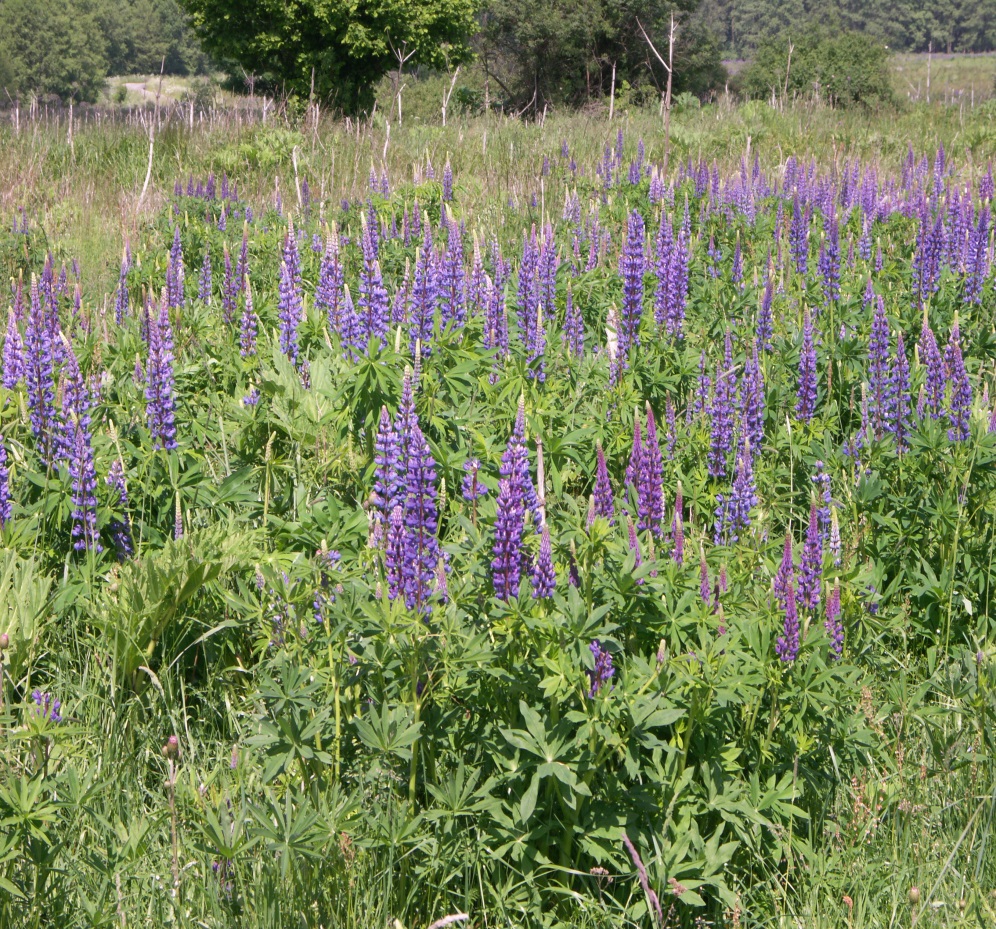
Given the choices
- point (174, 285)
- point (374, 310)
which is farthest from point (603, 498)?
point (174, 285)

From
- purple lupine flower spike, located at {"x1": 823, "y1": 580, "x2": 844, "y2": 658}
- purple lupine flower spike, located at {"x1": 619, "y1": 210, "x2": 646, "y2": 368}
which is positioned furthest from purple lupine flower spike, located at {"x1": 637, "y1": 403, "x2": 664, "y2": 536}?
purple lupine flower spike, located at {"x1": 619, "y1": 210, "x2": 646, "y2": 368}

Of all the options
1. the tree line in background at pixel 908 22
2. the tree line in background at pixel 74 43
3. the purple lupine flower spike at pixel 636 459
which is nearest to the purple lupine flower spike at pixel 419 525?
the purple lupine flower spike at pixel 636 459

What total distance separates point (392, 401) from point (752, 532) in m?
1.31

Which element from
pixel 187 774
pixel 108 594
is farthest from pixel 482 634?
pixel 108 594

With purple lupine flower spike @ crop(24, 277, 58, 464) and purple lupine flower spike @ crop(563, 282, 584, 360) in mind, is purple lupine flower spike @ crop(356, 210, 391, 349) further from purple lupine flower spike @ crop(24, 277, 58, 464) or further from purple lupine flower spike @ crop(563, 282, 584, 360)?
purple lupine flower spike @ crop(24, 277, 58, 464)

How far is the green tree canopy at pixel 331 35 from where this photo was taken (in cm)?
2731

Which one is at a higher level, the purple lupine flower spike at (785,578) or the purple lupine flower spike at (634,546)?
the purple lupine flower spike at (634,546)

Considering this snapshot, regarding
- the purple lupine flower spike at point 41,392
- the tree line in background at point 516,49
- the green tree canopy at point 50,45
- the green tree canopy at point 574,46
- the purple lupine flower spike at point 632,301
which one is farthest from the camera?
the green tree canopy at point 50,45

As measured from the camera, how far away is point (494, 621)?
90.0 inches

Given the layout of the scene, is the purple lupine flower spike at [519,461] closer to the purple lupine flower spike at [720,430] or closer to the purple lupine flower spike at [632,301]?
the purple lupine flower spike at [720,430]

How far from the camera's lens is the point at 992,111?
15.1 meters

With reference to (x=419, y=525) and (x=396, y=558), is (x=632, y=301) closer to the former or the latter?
(x=419, y=525)

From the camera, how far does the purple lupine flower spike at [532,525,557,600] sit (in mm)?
2193

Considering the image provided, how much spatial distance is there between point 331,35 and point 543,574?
94.9 ft
